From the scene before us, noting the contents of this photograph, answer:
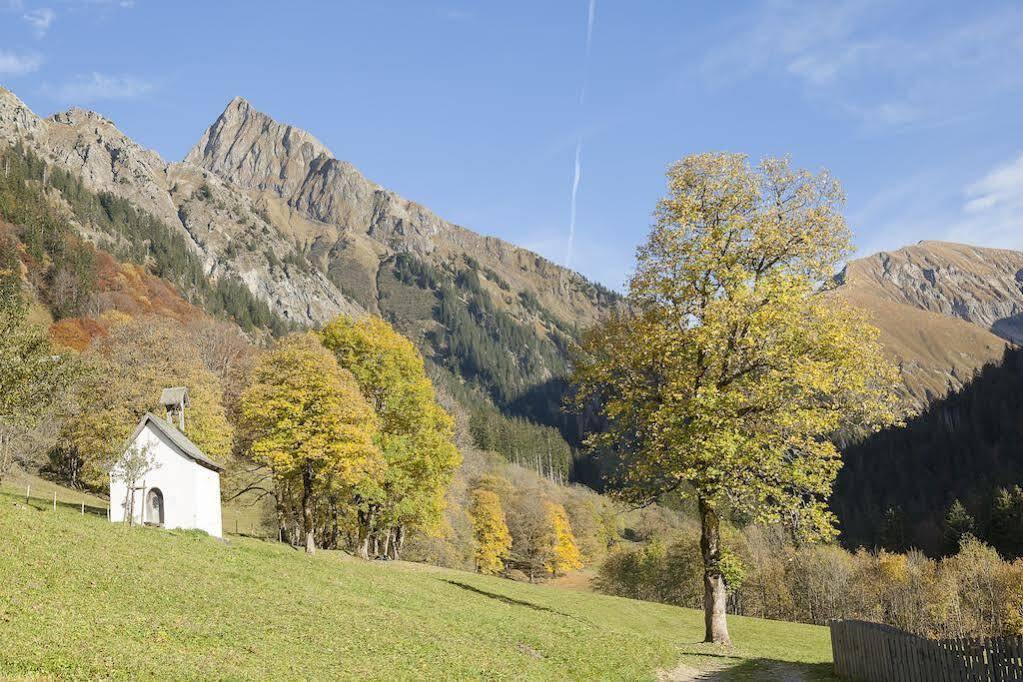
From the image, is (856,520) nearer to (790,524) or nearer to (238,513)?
(238,513)

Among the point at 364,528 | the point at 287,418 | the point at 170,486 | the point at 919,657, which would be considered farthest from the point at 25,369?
the point at 919,657

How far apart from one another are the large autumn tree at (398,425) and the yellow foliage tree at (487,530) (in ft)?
131

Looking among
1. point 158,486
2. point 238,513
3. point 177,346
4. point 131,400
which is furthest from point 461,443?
point 158,486

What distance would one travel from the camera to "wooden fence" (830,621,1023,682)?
15.8m

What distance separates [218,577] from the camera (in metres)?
26.2

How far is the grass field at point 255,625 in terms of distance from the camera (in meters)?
16.0

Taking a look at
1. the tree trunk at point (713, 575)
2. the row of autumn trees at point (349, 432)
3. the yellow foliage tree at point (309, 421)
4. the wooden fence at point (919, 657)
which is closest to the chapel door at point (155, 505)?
the yellow foliage tree at point (309, 421)

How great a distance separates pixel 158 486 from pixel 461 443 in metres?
75.0

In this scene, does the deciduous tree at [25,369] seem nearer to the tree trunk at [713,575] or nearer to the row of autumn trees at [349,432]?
the row of autumn trees at [349,432]

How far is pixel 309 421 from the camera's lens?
46031mm

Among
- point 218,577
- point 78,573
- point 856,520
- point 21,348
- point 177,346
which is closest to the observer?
point 78,573

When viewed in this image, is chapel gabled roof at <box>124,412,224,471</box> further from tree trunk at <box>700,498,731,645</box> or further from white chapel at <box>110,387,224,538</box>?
tree trunk at <box>700,498,731,645</box>

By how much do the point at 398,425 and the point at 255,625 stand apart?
111 ft

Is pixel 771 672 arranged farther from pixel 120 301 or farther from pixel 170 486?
pixel 120 301
